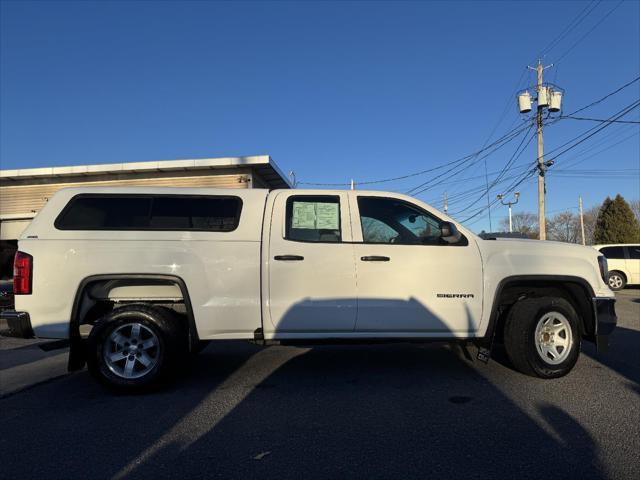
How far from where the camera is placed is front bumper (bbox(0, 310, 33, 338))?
16.2 feet

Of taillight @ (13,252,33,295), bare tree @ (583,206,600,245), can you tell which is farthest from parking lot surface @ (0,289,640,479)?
bare tree @ (583,206,600,245)

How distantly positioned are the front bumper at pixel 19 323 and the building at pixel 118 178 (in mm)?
13238

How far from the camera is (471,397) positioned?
A: 475 centimetres

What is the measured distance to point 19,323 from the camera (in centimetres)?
493

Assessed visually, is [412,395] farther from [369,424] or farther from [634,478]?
[634,478]

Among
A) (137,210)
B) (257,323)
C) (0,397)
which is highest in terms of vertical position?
(137,210)

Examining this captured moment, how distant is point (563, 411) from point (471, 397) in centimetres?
80

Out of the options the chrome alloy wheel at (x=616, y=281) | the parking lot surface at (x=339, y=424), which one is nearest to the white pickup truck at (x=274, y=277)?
the parking lot surface at (x=339, y=424)

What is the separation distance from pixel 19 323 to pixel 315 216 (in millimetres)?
3183

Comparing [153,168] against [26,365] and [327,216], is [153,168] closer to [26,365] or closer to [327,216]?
[26,365]

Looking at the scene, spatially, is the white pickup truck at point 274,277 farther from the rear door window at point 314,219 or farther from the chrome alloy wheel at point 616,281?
the chrome alloy wheel at point 616,281

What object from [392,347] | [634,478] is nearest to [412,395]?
[634,478]

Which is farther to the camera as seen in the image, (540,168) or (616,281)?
(540,168)

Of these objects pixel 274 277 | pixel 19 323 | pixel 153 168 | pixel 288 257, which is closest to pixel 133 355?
pixel 19 323
